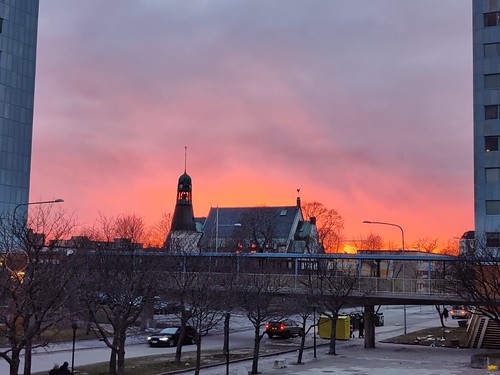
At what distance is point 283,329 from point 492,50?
100.0 ft

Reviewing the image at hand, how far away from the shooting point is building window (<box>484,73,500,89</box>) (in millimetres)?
59034

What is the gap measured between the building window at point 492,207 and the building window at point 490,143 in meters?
4.61

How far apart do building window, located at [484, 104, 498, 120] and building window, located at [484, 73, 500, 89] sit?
171cm

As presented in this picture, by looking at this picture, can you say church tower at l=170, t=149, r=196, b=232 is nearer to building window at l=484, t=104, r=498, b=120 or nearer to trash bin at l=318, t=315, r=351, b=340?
trash bin at l=318, t=315, r=351, b=340

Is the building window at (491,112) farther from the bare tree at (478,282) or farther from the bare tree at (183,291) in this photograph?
A: the bare tree at (183,291)

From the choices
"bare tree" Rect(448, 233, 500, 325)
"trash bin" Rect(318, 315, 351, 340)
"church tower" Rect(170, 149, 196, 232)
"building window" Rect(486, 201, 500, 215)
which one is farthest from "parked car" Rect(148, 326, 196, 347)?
"church tower" Rect(170, 149, 196, 232)

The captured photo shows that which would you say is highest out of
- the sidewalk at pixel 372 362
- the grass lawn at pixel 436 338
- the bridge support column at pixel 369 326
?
the bridge support column at pixel 369 326

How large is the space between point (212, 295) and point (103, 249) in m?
7.05

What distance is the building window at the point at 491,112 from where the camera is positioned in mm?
58938

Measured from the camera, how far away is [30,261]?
22.7 meters

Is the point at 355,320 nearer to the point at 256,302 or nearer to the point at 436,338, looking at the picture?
the point at 436,338

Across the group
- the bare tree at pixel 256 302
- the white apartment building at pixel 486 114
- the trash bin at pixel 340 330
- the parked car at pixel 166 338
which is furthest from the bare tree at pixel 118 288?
the white apartment building at pixel 486 114

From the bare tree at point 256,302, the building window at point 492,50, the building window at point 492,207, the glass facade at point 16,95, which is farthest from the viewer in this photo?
the glass facade at point 16,95

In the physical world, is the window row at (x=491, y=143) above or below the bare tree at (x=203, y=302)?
above
